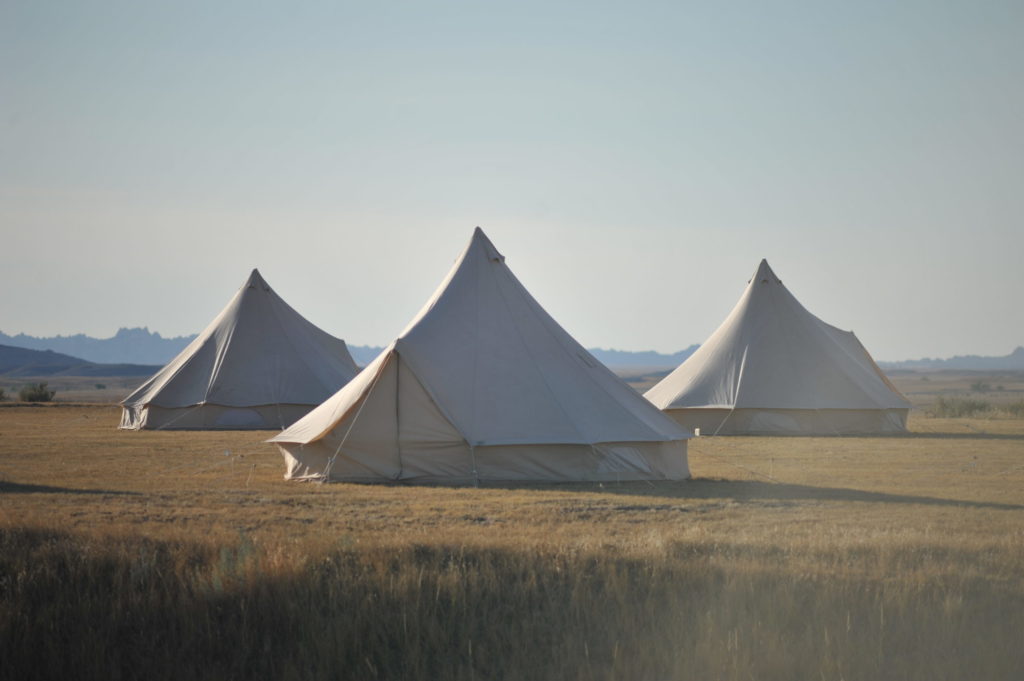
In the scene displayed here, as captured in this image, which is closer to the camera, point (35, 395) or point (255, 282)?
point (255, 282)

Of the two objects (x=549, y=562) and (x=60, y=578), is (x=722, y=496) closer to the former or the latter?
(x=549, y=562)

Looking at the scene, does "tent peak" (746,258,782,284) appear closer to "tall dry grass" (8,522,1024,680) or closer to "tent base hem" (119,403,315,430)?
"tent base hem" (119,403,315,430)

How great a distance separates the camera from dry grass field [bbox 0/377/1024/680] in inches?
245

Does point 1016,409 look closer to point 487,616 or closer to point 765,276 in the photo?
point 765,276

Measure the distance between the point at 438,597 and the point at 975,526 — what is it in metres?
6.51

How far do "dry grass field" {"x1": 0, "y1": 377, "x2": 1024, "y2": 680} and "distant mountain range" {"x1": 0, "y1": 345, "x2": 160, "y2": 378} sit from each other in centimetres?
14626

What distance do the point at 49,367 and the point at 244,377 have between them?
14896 centimetres

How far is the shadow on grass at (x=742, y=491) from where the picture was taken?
13141 millimetres

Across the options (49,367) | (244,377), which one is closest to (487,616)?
(244,377)

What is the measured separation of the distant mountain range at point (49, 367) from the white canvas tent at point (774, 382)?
132426 millimetres

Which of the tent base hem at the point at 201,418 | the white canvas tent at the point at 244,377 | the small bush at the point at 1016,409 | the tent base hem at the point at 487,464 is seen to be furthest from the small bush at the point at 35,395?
the small bush at the point at 1016,409

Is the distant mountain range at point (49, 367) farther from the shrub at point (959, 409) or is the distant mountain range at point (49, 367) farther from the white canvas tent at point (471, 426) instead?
the white canvas tent at point (471, 426)

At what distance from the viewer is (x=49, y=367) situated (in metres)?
163

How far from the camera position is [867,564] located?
8.02m
